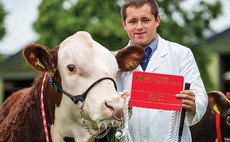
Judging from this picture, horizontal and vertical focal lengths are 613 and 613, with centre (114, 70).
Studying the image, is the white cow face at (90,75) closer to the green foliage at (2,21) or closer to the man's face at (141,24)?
the man's face at (141,24)

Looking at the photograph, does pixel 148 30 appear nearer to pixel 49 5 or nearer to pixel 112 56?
pixel 112 56

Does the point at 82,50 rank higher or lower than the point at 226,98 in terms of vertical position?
higher

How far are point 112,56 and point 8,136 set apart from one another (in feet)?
4.30

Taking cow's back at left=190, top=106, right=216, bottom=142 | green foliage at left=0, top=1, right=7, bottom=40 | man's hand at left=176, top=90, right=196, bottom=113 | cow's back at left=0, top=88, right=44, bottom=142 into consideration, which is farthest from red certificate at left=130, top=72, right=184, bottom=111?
green foliage at left=0, top=1, right=7, bottom=40

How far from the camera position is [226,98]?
770cm

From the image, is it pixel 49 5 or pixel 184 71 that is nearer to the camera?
pixel 184 71

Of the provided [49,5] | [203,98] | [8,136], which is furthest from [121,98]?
[49,5]

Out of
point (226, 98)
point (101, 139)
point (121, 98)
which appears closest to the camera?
point (121, 98)

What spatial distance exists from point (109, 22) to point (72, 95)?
1481 centimetres

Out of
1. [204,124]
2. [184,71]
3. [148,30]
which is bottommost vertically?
[204,124]

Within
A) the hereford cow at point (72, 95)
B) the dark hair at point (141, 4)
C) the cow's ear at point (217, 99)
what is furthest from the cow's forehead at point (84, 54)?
the cow's ear at point (217, 99)

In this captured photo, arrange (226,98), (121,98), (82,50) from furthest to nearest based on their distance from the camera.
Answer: (226,98)
(82,50)
(121,98)

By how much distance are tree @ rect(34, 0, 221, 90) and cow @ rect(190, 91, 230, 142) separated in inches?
448

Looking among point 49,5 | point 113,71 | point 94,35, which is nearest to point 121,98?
point 113,71
